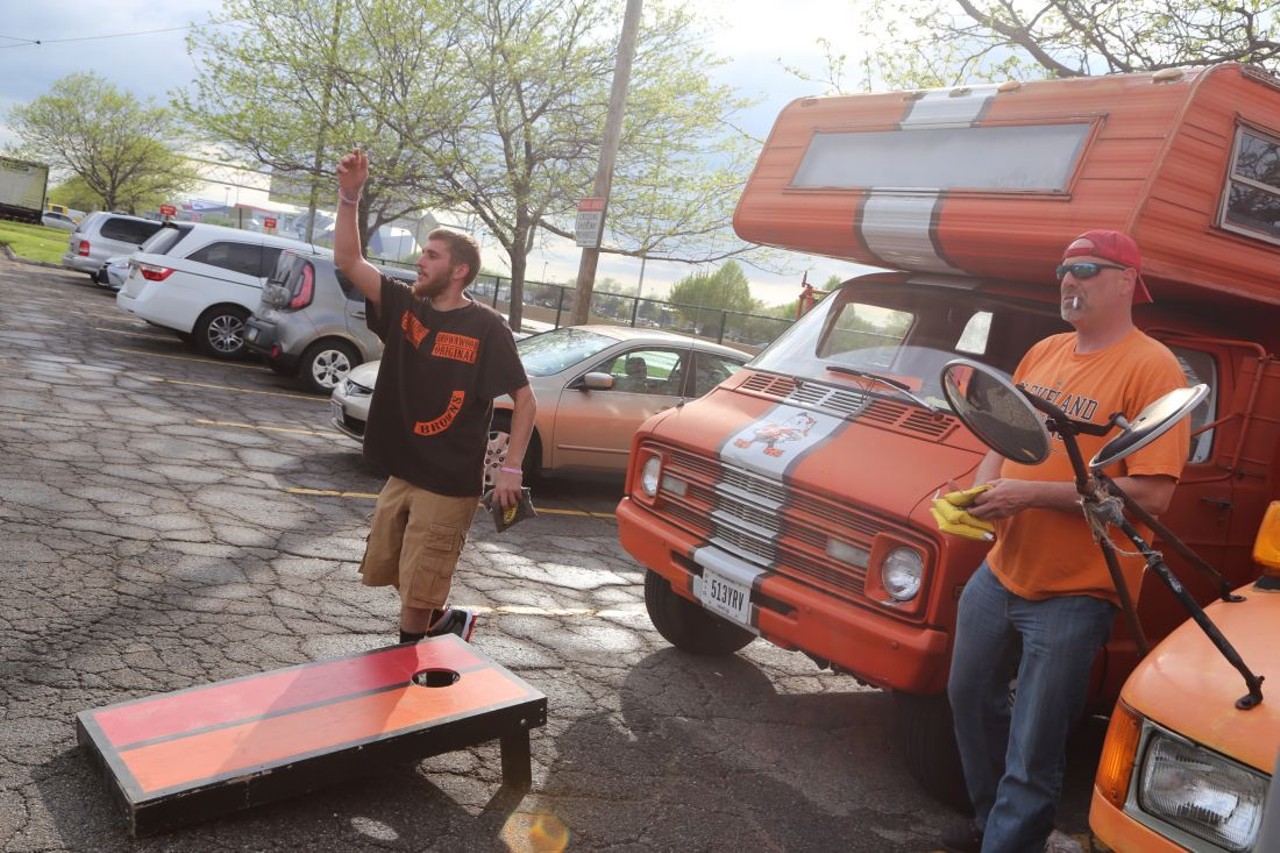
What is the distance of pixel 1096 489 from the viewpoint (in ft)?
8.63

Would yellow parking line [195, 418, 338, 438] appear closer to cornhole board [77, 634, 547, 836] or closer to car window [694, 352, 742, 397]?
car window [694, 352, 742, 397]

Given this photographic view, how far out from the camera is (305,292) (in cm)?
1237

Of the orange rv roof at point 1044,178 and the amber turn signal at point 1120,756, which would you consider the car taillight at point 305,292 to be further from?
the amber turn signal at point 1120,756

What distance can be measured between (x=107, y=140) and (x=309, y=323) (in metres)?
59.7

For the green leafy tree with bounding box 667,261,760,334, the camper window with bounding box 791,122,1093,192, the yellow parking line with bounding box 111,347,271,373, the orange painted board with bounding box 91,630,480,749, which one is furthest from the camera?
the green leafy tree with bounding box 667,261,760,334

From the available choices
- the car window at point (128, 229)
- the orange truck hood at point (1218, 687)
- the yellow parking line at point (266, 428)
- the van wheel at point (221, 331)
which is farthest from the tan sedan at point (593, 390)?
the car window at point (128, 229)

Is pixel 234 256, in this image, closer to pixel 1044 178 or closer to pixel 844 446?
pixel 844 446

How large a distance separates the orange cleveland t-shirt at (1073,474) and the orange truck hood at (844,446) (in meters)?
0.71

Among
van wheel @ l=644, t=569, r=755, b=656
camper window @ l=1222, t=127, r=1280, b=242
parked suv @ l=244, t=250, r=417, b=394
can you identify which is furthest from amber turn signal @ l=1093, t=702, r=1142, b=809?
parked suv @ l=244, t=250, r=417, b=394

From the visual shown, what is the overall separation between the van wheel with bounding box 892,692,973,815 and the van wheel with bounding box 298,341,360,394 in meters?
9.64

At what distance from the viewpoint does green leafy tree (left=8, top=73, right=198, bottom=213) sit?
62406 millimetres

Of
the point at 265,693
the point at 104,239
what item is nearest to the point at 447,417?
the point at 265,693

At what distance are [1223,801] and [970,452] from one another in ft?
6.83

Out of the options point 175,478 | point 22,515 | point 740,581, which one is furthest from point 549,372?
point 740,581
